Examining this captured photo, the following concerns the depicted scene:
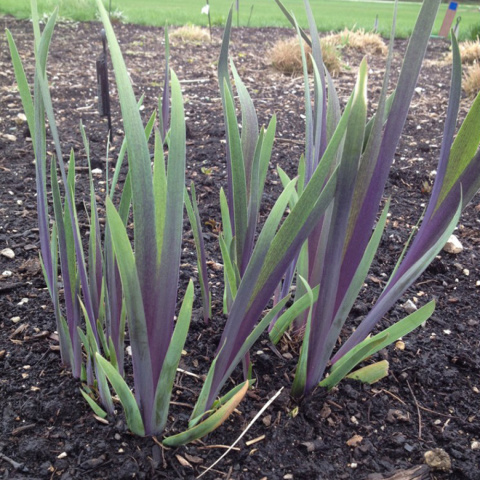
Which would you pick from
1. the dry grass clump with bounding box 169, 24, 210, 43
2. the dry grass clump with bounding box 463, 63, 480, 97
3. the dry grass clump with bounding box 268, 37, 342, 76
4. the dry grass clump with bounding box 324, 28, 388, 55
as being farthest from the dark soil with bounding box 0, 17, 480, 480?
the dry grass clump with bounding box 169, 24, 210, 43

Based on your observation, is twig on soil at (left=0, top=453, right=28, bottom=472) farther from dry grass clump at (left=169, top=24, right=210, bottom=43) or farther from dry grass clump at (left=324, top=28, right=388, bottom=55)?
dry grass clump at (left=169, top=24, right=210, bottom=43)

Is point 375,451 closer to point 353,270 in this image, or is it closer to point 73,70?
point 353,270

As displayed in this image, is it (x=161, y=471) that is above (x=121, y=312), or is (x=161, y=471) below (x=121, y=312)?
below

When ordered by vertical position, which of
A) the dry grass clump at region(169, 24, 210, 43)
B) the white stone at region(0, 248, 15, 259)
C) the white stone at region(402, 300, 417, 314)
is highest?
the dry grass clump at region(169, 24, 210, 43)

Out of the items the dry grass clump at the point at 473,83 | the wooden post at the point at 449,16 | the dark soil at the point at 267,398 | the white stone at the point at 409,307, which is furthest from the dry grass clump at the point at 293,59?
the white stone at the point at 409,307

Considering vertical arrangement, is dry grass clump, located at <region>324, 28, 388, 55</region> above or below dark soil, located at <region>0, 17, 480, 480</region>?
above

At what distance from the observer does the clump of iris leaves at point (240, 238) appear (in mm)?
598

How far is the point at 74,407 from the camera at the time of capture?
0.86 metres

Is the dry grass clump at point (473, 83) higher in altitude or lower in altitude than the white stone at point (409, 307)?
higher

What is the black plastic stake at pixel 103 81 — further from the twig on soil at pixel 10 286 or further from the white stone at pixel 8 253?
the twig on soil at pixel 10 286

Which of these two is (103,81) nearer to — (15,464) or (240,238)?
(240,238)

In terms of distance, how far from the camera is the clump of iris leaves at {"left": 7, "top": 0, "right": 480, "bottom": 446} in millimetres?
598

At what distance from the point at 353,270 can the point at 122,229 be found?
37 centimetres

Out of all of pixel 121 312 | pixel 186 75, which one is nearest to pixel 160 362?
pixel 121 312
